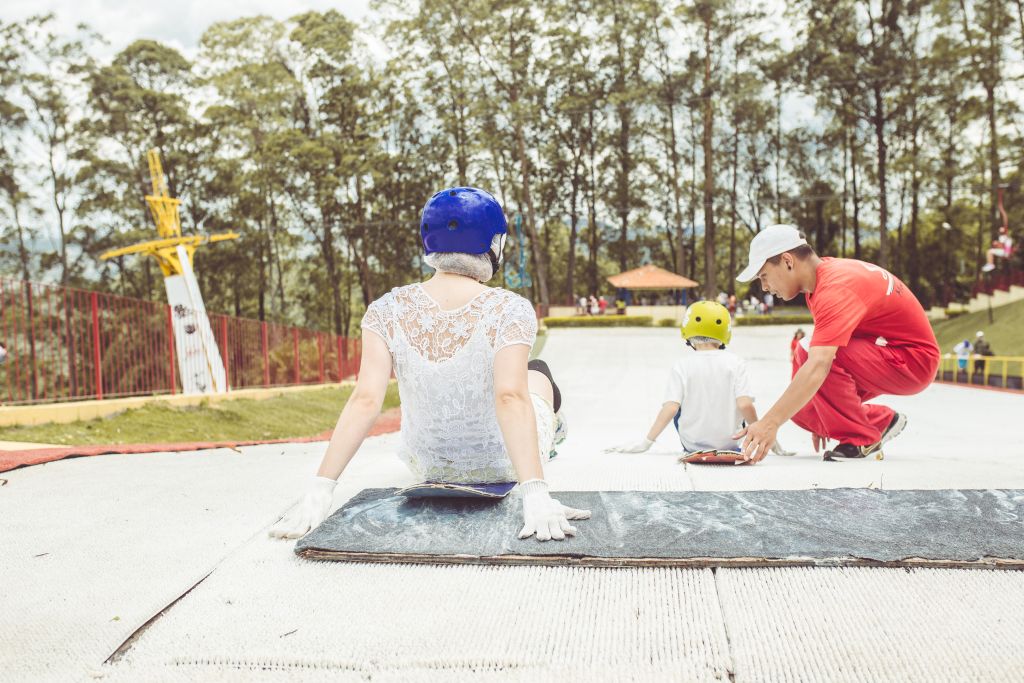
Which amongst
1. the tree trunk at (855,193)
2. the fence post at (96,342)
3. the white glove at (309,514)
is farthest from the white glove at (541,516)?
the tree trunk at (855,193)

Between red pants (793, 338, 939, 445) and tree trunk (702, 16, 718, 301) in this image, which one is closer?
red pants (793, 338, 939, 445)

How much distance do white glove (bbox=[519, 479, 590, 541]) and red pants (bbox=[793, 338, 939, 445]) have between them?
2292 mm

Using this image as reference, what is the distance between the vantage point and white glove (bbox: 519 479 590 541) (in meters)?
2.36

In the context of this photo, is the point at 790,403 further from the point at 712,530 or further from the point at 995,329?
the point at 995,329

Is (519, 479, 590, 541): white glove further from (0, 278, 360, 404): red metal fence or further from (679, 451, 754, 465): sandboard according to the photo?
(0, 278, 360, 404): red metal fence

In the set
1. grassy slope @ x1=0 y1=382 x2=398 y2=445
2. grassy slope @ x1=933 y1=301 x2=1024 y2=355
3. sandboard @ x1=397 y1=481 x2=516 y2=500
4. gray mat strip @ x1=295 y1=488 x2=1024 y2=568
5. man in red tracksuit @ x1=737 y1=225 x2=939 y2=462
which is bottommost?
grassy slope @ x1=933 y1=301 x2=1024 y2=355

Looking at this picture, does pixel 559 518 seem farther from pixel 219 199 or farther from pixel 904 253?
pixel 904 253

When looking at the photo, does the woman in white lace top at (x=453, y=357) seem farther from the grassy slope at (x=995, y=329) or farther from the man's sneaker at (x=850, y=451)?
the grassy slope at (x=995, y=329)

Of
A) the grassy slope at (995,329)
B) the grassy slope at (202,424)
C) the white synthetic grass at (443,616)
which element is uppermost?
the white synthetic grass at (443,616)

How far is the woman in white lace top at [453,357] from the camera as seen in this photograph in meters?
2.57

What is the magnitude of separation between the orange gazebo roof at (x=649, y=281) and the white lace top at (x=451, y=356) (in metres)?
36.7

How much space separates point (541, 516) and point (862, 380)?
104 inches

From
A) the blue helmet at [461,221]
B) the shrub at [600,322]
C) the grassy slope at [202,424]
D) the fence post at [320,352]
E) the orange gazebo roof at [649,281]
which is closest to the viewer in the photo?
the blue helmet at [461,221]

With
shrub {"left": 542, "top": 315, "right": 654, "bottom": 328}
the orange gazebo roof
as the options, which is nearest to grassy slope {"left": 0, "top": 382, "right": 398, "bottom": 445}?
shrub {"left": 542, "top": 315, "right": 654, "bottom": 328}
